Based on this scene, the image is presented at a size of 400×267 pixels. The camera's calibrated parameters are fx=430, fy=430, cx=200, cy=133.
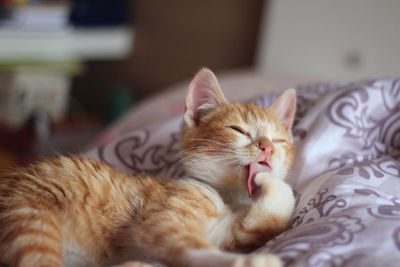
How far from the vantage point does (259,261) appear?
68 centimetres

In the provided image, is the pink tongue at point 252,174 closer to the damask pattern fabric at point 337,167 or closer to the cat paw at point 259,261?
the damask pattern fabric at point 337,167

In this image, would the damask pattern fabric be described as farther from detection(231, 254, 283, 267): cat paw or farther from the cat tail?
the cat tail

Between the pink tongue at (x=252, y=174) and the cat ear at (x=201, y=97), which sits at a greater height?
the cat ear at (x=201, y=97)

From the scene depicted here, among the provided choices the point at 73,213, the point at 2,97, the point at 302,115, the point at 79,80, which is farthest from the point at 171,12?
the point at 73,213

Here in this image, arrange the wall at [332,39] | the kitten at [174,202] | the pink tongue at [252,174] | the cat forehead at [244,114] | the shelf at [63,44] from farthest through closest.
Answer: the shelf at [63,44], the wall at [332,39], the cat forehead at [244,114], the pink tongue at [252,174], the kitten at [174,202]

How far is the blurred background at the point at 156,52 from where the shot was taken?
1.95 m

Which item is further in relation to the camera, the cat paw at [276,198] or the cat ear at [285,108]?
the cat ear at [285,108]

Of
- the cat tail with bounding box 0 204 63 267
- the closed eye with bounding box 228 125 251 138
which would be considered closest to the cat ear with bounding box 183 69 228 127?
the closed eye with bounding box 228 125 251 138

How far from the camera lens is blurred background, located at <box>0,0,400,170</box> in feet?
6.39

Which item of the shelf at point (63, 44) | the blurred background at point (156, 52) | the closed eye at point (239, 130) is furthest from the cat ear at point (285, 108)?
the shelf at point (63, 44)

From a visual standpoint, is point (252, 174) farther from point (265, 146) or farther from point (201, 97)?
point (201, 97)

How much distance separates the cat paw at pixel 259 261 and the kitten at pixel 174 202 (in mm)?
22

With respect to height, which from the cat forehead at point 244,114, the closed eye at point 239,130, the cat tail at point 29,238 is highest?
the cat forehead at point 244,114

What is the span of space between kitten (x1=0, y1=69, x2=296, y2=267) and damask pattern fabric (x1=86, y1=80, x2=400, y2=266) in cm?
6
